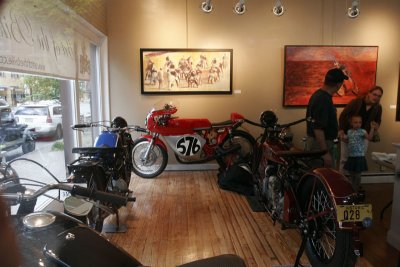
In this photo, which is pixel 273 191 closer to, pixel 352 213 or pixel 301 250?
pixel 301 250

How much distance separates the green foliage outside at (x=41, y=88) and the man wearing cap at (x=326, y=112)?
96.7 inches

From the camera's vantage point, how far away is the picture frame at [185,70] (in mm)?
4953

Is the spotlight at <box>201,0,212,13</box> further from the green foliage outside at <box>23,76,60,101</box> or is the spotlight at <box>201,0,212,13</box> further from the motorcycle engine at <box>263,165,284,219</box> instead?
the motorcycle engine at <box>263,165,284,219</box>

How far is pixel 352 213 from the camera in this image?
1.82 metres

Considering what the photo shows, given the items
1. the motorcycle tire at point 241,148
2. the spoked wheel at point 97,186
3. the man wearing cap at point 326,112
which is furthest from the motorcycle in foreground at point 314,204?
the spoked wheel at point 97,186

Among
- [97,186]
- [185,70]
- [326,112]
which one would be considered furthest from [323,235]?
[185,70]

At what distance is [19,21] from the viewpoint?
2148mm

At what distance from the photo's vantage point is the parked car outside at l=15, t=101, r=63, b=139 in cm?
257

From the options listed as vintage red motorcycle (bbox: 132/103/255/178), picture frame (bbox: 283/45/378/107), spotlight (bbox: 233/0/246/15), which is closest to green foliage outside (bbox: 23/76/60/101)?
vintage red motorcycle (bbox: 132/103/255/178)

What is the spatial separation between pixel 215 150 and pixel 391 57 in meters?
3.31

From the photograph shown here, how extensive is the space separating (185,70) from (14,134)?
313 cm

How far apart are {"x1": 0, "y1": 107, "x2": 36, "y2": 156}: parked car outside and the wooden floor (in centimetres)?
107

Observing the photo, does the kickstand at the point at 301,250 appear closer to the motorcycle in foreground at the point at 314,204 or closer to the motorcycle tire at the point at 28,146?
the motorcycle in foreground at the point at 314,204

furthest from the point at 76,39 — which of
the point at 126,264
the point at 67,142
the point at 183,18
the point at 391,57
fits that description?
the point at 391,57
